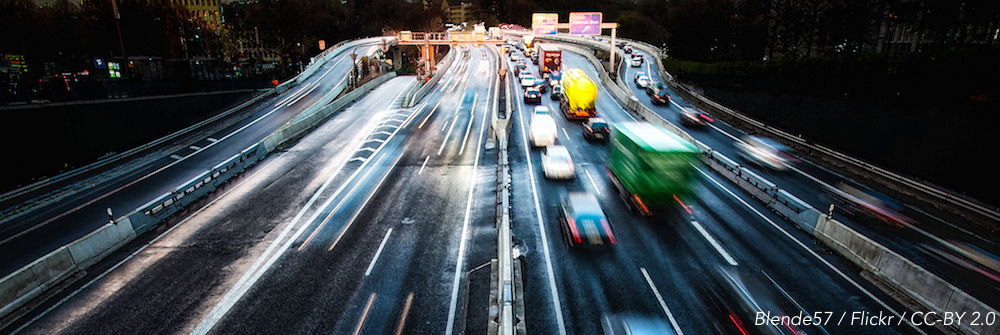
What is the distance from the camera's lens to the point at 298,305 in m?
13.5

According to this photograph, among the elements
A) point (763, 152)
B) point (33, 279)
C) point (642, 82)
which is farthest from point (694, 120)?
point (33, 279)

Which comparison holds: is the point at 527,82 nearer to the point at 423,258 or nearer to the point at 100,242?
the point at 423,258

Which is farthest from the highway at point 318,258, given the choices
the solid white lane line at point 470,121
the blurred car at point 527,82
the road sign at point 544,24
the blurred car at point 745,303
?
the blurred car at point 527,82

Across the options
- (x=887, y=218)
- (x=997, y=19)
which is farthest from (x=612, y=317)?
(x=997, y=19)

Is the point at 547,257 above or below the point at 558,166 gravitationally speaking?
below

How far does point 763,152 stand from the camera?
1204 inches

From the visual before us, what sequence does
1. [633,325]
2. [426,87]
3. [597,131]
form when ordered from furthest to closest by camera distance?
[426,87]
[597,131]
[633,325]

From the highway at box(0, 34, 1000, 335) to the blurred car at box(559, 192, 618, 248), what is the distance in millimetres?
477

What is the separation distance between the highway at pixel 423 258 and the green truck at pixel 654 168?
3.72ft

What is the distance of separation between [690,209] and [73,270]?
2468cm

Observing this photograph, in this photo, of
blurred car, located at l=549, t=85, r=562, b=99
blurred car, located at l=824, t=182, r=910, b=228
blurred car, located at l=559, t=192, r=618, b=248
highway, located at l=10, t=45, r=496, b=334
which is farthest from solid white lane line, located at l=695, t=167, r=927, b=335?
blurred car, located at l=549, t=85, r=562, b=99

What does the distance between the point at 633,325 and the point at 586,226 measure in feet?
18.6

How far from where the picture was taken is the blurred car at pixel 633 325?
11750 mm

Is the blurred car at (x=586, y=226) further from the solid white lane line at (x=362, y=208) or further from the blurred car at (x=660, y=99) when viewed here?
the blurred car at (x=660, y=99)
